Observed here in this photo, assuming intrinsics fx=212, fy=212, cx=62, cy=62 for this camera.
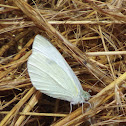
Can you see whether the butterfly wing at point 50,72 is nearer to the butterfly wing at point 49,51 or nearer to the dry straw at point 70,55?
the butterfly wing at point 49,51

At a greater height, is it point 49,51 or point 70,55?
point 49,51

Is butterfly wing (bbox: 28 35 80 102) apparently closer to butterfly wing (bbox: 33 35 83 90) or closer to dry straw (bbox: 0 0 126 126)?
butterfly wing (bbox: 33 35 83 90)


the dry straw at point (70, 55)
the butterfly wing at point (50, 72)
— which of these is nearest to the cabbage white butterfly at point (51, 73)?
the butterfly wing at point (50, 72)

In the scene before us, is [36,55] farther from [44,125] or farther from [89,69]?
[44,125]

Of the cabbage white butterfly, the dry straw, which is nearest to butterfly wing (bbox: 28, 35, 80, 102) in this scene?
the cabbage white butterfly

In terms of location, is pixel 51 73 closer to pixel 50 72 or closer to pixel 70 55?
pixel 50 72

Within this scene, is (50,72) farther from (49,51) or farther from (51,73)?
(49,51)

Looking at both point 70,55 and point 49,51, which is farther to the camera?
point 70,55

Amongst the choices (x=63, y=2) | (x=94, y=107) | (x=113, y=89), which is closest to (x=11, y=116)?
(x=94, y=107)

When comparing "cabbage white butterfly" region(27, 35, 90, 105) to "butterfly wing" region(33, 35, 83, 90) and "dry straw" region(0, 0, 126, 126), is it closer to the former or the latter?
"butterfly wing" region(33, 35, 83, 90)

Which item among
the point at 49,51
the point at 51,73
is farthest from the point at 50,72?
the point at 49,51
